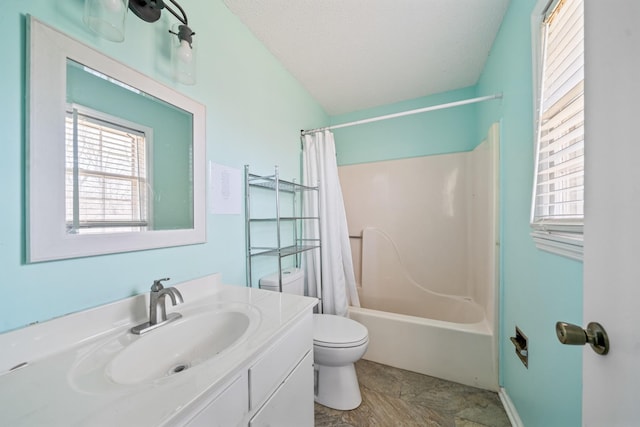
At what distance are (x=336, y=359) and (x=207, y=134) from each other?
55.2 inches

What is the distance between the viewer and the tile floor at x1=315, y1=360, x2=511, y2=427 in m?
1.26

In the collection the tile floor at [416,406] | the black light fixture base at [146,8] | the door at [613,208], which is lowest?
the tile floor at [416,406]

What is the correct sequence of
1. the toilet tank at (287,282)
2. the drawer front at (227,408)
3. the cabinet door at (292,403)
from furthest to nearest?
the toilet tank at (287,282), the cabinet door at (292,403), the drawer front at (227,408)

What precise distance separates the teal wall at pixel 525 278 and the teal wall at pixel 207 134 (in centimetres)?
144

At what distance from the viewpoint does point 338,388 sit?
4.45 ft

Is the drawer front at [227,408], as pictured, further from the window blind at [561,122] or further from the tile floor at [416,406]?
the window blind at [561,122]

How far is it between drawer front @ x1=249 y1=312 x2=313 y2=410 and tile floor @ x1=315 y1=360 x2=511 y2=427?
0.68 metres

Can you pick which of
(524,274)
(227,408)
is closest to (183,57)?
(227,408)

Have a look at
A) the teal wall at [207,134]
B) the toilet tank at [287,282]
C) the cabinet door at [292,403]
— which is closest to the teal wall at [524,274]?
the cabinet door at [292,403]

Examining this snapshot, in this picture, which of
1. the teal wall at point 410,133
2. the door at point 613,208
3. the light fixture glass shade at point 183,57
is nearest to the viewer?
the door at point 613,208

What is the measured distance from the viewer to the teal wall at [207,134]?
1.93 feet

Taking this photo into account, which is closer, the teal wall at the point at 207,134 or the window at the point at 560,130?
the teal wall at the point at 207,134

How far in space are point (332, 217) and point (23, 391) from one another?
5.39ft

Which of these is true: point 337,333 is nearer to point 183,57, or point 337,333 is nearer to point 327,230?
point 327,230
